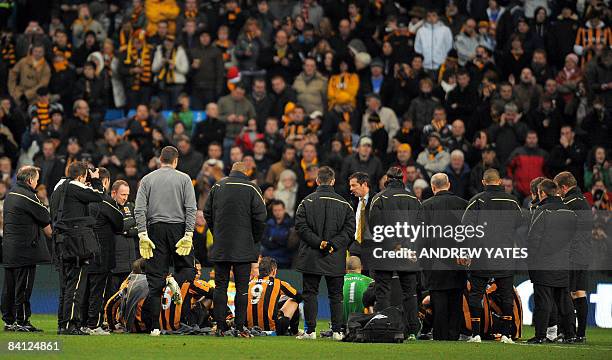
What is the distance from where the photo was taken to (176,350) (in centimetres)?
1488

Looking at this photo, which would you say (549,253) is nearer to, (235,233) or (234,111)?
(235,233)

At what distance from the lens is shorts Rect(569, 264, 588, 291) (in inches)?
707

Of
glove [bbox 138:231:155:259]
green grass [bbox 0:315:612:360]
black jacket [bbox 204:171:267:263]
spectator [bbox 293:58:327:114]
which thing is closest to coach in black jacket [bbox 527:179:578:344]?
green grass [bbox 0:315:612:360]

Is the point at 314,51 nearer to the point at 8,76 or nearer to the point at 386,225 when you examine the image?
the point at 8,76

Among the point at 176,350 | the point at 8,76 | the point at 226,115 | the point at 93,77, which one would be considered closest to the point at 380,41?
the point at 226,115

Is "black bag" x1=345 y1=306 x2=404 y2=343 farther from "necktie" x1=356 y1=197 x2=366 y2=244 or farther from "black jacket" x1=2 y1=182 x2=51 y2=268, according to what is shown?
"black jacket" x1=2 y1=182 x2=51 y2=268

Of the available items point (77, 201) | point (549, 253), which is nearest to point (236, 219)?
point (77, 201)

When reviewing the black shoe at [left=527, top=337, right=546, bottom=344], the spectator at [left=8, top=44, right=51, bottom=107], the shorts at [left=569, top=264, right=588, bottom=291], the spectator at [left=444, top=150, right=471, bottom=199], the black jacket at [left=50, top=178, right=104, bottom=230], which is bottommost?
the black shoe at [left=527, top=337, right=546, bottom=344]

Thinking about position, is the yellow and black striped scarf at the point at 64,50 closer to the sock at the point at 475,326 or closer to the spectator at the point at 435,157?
the spectator at the point at 435,157

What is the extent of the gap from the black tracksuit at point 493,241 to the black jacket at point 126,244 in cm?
483

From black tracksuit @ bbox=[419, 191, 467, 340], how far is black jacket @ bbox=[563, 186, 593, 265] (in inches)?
58.9

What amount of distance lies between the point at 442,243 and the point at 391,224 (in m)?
1.09

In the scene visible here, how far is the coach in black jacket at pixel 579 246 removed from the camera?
1767 centimetres

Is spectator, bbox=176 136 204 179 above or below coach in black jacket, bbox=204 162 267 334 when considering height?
above
